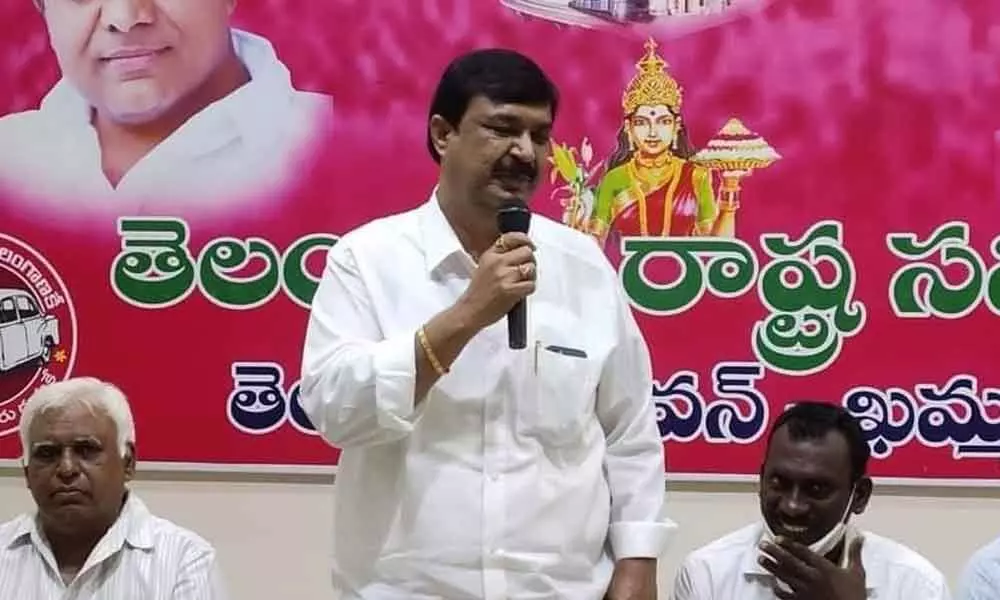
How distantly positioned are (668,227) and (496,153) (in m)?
0.98

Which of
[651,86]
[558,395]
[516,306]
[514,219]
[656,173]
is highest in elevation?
[651,86]

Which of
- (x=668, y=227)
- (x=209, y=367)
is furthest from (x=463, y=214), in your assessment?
(x=209, y=367)

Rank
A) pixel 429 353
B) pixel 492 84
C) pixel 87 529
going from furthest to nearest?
pixel 87 529, pixel 492 84, pixel 429 353

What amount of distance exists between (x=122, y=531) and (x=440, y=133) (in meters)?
0.80

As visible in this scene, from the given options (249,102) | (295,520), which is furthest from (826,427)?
(249,102)

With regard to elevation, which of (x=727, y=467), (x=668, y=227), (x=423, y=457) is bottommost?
(x=727, y=467)

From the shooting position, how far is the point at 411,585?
61.7 inches

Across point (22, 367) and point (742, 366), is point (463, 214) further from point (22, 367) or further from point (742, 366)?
point (22, 367)

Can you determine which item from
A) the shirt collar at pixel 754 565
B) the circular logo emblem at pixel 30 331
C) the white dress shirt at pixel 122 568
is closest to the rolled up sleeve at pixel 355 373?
the white dress shirt at pixel 122 568

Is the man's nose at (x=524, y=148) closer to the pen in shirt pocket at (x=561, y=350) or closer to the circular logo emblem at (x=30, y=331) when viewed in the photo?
the pen in shirt pocket at (x=561, y=350)

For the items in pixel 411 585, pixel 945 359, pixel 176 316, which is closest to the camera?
pixel 411 585

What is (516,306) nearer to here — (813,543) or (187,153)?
(813,543)

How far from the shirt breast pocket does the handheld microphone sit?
100 millimetres

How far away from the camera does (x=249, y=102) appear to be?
8.53 feet
